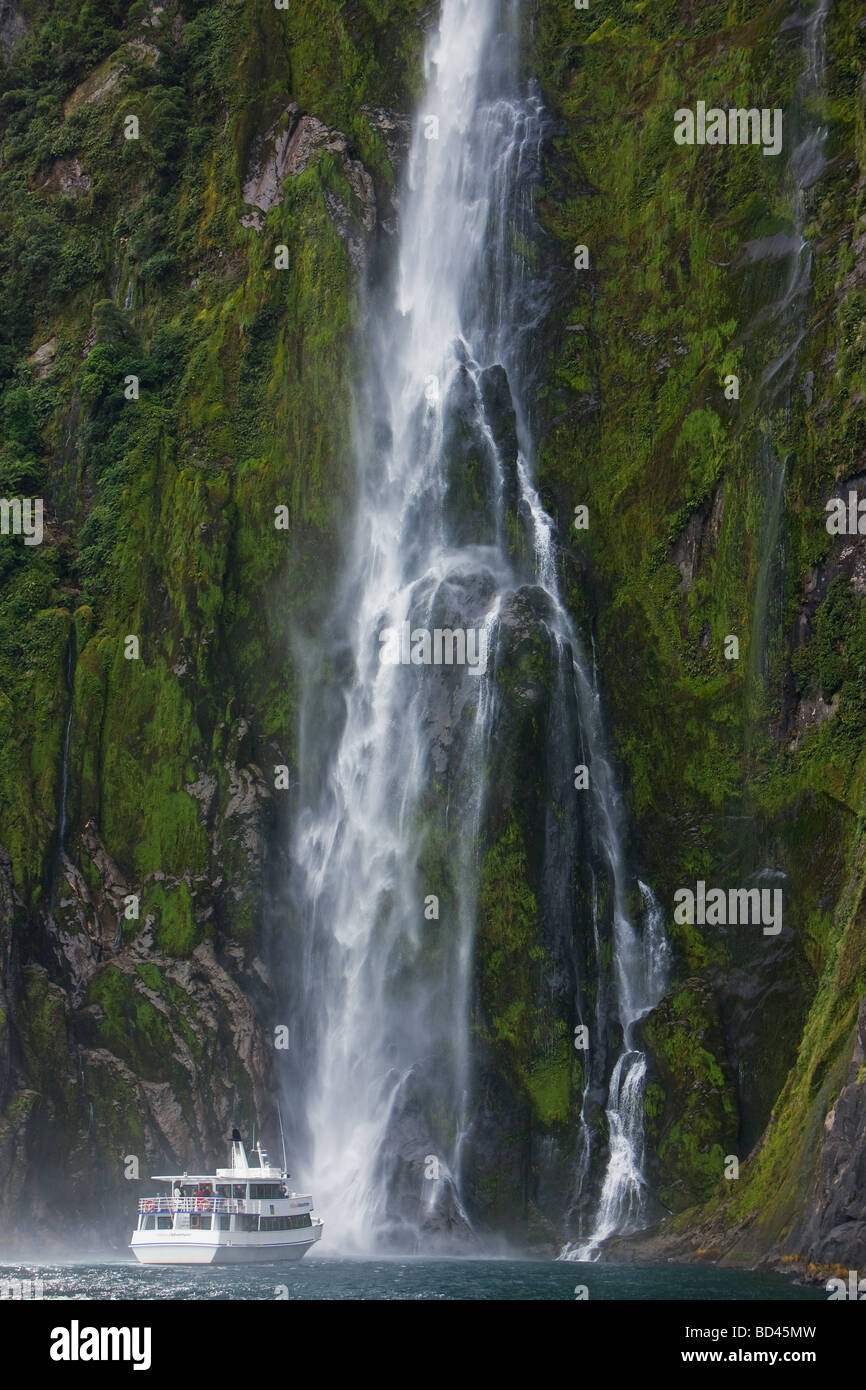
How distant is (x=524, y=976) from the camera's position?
172ft

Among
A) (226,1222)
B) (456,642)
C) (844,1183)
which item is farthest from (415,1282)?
(456,642)

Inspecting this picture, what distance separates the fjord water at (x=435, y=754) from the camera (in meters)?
51.9

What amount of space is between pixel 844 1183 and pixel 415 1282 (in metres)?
10.1

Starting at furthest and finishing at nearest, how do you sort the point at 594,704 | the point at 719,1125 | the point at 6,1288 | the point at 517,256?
1. the point at 517,256
2. the point at 594,704
3. the point at 719,1125
4. the point at 6,1288

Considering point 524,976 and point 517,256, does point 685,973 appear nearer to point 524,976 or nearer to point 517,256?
point 524,976

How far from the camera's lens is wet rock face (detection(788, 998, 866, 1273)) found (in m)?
37.6

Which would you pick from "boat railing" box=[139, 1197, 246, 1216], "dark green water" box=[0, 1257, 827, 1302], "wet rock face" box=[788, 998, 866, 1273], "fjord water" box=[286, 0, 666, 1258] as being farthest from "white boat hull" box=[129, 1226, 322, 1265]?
"wet rock face" box=[788, 998, 866, 1273]

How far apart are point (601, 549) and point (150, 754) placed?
16158 mm

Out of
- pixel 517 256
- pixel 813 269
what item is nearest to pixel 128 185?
pixel 517 256

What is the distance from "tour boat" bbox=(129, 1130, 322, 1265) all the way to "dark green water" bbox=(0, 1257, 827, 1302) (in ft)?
2.55

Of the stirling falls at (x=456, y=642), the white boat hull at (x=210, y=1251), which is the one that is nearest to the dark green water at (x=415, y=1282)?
the white boat hull at (x=210, y=1251)

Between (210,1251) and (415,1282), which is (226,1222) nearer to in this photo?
(210,1251)

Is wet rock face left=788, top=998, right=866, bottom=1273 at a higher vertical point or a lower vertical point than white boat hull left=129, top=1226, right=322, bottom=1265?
higher

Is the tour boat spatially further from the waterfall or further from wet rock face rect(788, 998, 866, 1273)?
the waterfall
